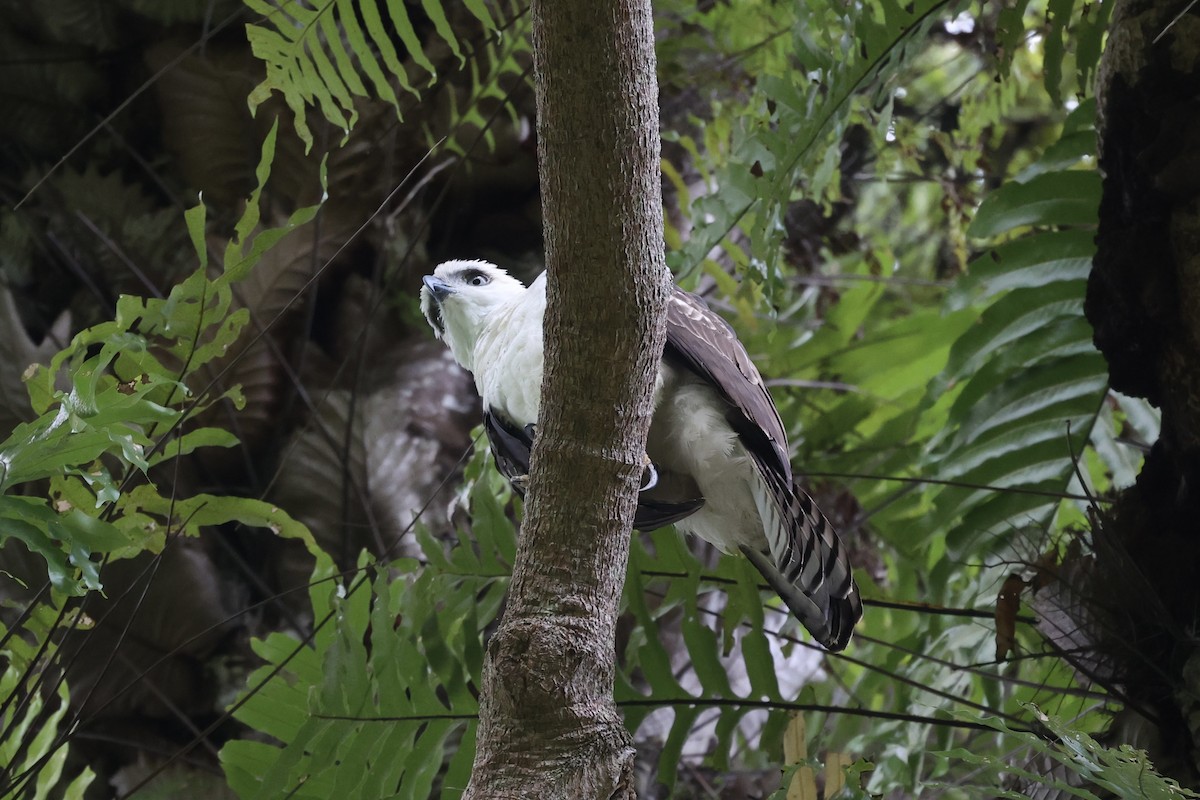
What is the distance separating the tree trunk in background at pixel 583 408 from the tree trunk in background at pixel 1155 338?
0.87m

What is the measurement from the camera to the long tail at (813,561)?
5.43ft

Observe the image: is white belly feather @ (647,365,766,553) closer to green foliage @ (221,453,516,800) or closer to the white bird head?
green foliage @ (221,453,516,800)

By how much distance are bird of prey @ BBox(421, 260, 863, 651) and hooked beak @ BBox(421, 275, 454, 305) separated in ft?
0.77

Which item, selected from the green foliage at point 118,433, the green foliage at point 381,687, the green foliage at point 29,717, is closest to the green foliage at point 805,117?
the green foliage at point 381,687

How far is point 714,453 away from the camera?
1700 millimetres

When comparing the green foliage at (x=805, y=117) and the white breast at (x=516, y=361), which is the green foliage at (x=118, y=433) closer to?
the white breast at (x=516, y=361)

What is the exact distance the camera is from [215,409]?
2.86 m

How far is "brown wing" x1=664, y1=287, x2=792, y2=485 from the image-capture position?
65.3 inches

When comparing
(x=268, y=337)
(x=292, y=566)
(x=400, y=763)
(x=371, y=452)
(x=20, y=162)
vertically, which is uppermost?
(x=20, y=162)

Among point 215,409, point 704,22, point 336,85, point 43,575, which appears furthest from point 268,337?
point 704,22

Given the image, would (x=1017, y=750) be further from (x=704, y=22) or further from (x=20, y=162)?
(x=20, y=162)

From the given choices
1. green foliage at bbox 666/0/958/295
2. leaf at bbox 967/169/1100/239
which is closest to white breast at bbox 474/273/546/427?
green foliage at bbox 666/0/958/295

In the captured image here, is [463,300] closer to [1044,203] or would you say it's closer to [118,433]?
[118,433]

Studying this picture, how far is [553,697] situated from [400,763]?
2.62 feet
